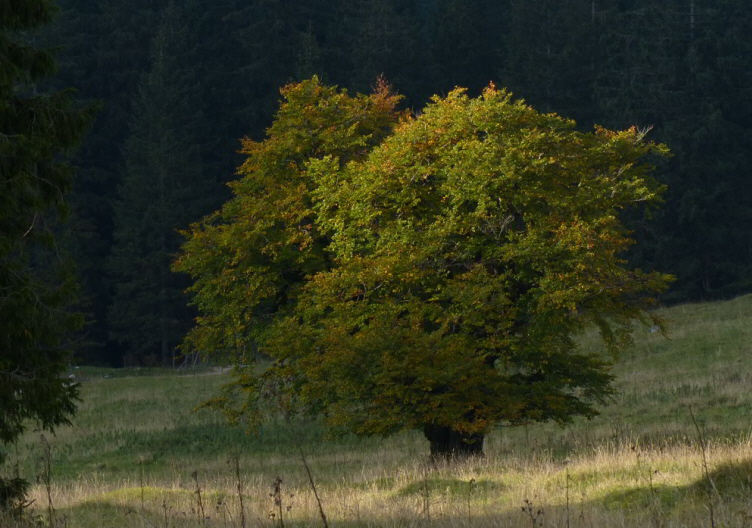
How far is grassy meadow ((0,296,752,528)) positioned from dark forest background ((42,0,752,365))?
10350 mm

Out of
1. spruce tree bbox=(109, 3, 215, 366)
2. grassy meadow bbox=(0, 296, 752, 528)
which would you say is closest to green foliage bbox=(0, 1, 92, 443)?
grassy meadow bbox=(0, 296, 752, 528)

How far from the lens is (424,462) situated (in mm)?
16234

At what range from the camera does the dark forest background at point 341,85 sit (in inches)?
2360

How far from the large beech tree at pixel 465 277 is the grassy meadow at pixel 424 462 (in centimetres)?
127

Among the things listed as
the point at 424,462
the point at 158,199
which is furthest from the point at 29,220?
the point at 158,199

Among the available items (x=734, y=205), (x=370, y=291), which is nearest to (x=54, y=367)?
(x=370, y=291)

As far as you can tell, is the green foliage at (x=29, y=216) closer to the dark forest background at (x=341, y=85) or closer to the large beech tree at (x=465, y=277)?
the large beech tree at (x=465, y=277)

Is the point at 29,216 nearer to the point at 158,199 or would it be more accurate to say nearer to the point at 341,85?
the point at 158,199

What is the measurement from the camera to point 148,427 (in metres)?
34.0

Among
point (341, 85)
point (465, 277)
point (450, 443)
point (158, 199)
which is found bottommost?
point (450, 443)

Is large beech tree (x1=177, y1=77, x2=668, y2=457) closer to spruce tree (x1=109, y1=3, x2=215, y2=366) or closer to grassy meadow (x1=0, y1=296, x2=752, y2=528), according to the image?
grassy meadow (x1=0, y1=296, x2=752, y2=528)

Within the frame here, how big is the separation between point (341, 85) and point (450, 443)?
5052 cm

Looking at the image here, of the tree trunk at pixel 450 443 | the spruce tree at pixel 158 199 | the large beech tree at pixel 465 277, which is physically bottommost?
the tree trunk at pixel 450 443

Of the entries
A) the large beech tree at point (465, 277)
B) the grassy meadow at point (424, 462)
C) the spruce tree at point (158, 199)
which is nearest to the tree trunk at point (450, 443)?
the large beech tree at point (465, 277)
